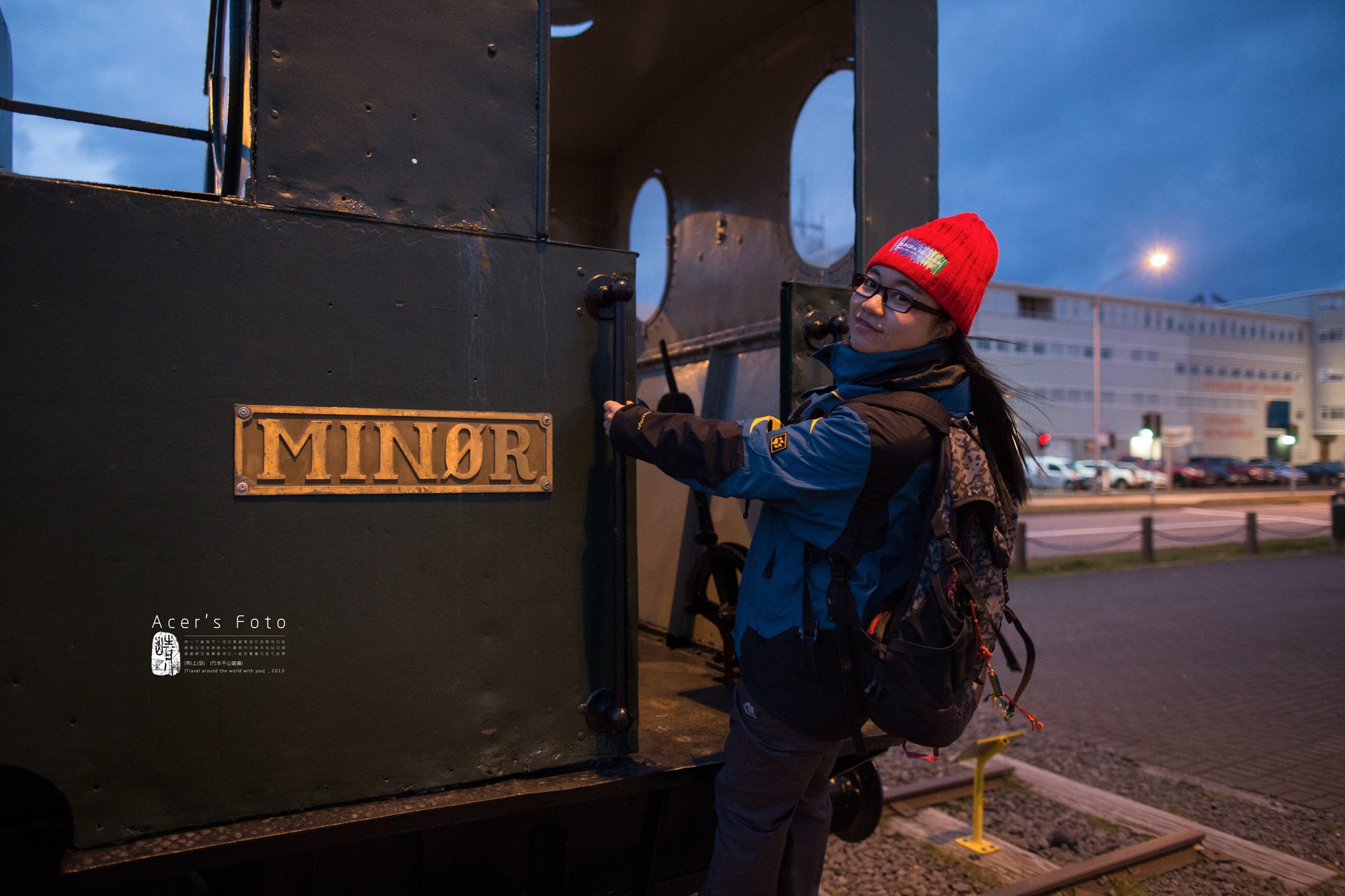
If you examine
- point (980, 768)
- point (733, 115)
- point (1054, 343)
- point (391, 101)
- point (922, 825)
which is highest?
point (1054, 343)

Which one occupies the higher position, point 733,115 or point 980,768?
point 733,115

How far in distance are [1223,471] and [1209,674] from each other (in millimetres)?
39331

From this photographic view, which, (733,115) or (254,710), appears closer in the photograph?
(254,710)

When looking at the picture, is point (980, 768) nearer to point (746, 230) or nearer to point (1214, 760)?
point (1214, 760)

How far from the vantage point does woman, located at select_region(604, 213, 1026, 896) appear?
1830mm

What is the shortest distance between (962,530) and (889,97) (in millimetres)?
1457

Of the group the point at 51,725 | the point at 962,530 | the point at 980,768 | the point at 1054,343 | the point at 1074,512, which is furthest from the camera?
the point at 1054,343

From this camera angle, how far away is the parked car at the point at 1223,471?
39688 millimetres

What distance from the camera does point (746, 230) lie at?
394 centimetres

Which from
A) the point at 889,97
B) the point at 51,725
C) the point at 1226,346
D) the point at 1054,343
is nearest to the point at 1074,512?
the point at 1054,343

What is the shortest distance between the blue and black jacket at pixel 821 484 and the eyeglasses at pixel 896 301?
0.24ft

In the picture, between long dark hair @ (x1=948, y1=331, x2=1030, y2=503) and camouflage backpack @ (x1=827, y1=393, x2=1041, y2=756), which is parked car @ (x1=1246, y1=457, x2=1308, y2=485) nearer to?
long dark hair @ (x1=948, y1=331, x2=1030, y2=503)

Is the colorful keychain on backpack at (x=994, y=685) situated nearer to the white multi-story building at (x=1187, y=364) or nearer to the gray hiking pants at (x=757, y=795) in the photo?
the gray hiking pants at (x=757, y=795)

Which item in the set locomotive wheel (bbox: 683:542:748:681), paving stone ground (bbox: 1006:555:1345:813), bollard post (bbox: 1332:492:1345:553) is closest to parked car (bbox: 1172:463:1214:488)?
bollard post (bbox: 1332:492:1345:553)
